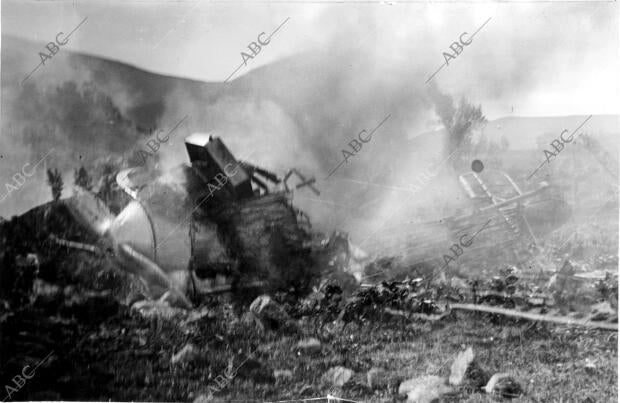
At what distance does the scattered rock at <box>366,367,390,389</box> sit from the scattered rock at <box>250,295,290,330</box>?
3.18 ft

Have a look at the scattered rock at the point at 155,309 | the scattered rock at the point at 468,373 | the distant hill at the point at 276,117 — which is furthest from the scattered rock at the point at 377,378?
the scattered rock at the point at 155,309

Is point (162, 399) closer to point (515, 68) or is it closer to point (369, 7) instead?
point (369, 7)

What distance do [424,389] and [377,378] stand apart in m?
0.46

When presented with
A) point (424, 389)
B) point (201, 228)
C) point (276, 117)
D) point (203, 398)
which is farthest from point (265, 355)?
point (276, 117)

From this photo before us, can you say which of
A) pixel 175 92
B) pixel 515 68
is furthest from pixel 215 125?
pixel 515 68

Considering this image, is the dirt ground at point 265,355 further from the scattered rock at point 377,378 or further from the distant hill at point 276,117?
the distant hill at point 276,117

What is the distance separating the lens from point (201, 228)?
5.79m

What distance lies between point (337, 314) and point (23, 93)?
12.9ft

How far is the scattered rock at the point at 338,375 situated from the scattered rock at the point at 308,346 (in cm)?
25

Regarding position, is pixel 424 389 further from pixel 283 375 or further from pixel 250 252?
pixel 250 252

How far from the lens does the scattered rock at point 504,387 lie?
546 cm

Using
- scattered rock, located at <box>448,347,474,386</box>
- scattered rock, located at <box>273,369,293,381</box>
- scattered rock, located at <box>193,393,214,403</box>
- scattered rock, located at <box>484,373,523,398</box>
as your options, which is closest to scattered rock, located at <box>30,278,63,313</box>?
scattered rock, located at <box>193,393,214,403</box>

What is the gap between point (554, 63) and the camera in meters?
5.92

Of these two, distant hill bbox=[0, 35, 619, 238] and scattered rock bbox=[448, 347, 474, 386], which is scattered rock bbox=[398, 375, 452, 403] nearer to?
scattered rock bbox=[448, 347, 474, 386]
